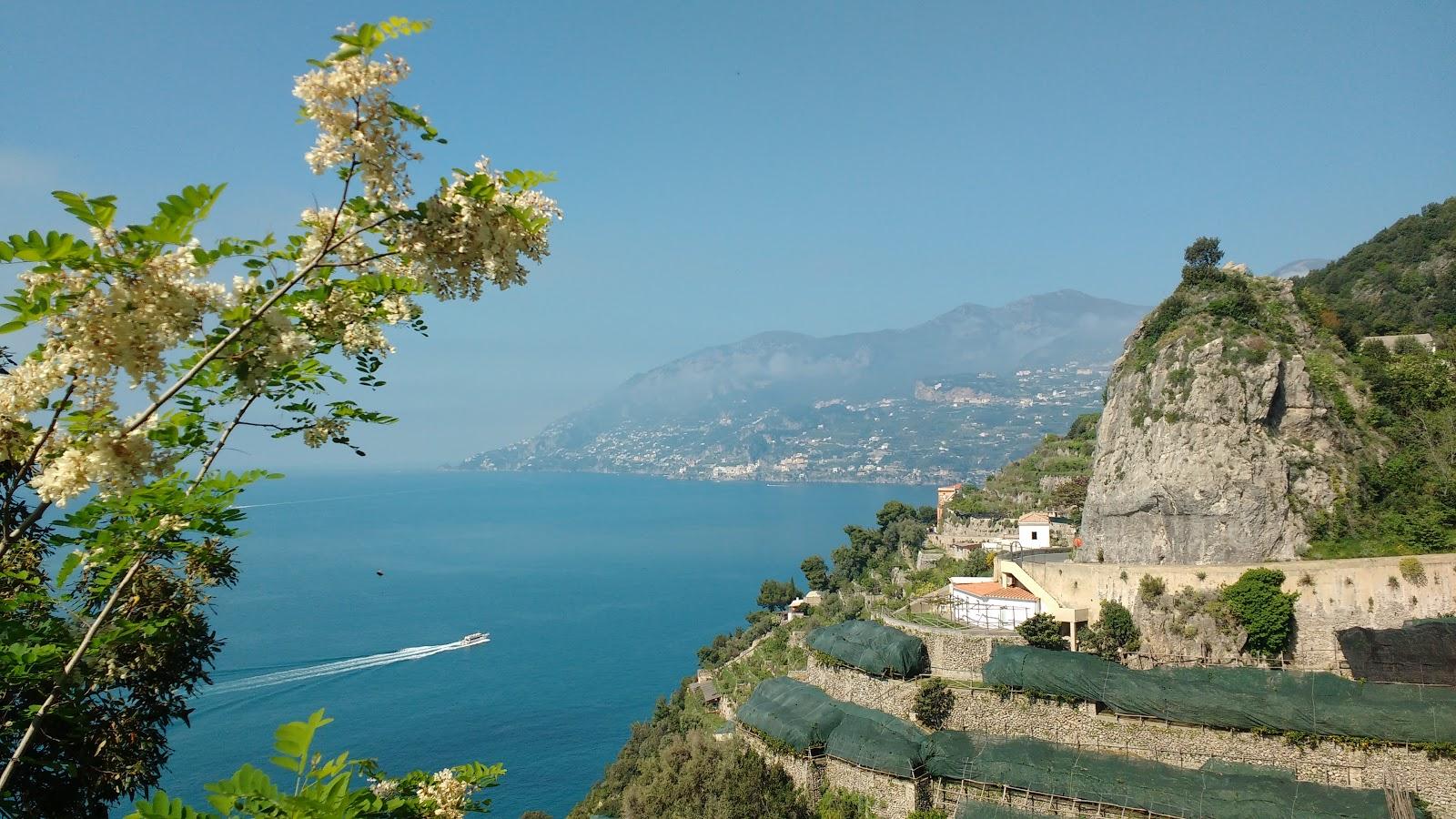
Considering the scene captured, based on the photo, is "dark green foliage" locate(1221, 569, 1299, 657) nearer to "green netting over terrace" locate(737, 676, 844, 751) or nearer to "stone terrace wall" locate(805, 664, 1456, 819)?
"stone terrace wall" locate(805, 664, 1456, 819)

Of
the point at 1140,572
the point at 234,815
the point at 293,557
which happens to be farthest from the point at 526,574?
the point at 234,815

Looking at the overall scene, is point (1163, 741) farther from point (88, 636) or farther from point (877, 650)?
point (88, 636)

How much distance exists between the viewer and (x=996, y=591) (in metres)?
21.9

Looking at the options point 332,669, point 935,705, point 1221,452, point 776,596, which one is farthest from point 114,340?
point 332,669

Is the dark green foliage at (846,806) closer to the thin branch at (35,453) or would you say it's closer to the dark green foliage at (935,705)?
the dark green foliage at (935,705)

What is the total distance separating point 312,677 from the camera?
42094mm

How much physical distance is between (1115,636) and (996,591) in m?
3.71

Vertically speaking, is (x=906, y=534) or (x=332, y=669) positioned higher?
(x=906, y=534)

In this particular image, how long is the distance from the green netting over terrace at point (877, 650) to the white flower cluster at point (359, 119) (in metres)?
17.8

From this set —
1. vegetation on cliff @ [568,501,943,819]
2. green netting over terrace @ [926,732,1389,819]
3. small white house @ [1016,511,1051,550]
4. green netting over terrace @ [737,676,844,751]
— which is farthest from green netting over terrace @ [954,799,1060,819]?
small white house @ [1016,511,1051,550]

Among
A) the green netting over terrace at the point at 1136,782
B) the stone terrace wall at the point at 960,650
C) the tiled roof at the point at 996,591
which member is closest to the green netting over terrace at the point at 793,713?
the green netting over terrace at the point at 1136,782

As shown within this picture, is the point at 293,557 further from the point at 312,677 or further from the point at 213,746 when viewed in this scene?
the point at 213,746

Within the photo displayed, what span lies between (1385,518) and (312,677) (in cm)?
4671

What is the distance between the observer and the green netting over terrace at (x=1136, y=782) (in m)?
12.4
